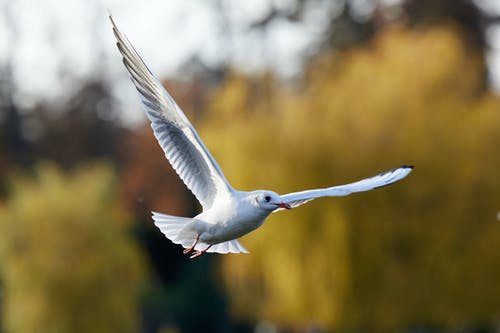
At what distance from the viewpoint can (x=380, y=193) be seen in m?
21.1

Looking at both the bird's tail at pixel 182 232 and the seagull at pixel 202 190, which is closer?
the seagull at pixel 202 190

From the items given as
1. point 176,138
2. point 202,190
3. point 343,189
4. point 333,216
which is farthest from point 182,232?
point 333,216

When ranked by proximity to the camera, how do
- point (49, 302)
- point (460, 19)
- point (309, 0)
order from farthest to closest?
point (309, 0), point (460, 19), point (49, 302)

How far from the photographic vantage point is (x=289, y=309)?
20953 millimetres

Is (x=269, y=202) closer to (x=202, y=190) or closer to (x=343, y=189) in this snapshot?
(x=343, y=189)

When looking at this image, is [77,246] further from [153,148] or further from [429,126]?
[153,148]

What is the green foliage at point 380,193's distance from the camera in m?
20.7

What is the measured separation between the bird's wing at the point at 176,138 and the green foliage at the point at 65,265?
47.2 ft

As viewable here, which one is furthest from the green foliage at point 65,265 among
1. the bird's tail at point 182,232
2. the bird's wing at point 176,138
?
the bird's tail at point 182,232

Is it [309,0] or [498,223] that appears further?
[309,0]

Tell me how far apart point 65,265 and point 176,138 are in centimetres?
1482

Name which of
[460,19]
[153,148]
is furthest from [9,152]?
[460,19]

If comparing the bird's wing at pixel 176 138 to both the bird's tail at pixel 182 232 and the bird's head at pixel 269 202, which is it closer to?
the bird's tail at pixel 182 232

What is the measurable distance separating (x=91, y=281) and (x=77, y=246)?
0.88 metres
